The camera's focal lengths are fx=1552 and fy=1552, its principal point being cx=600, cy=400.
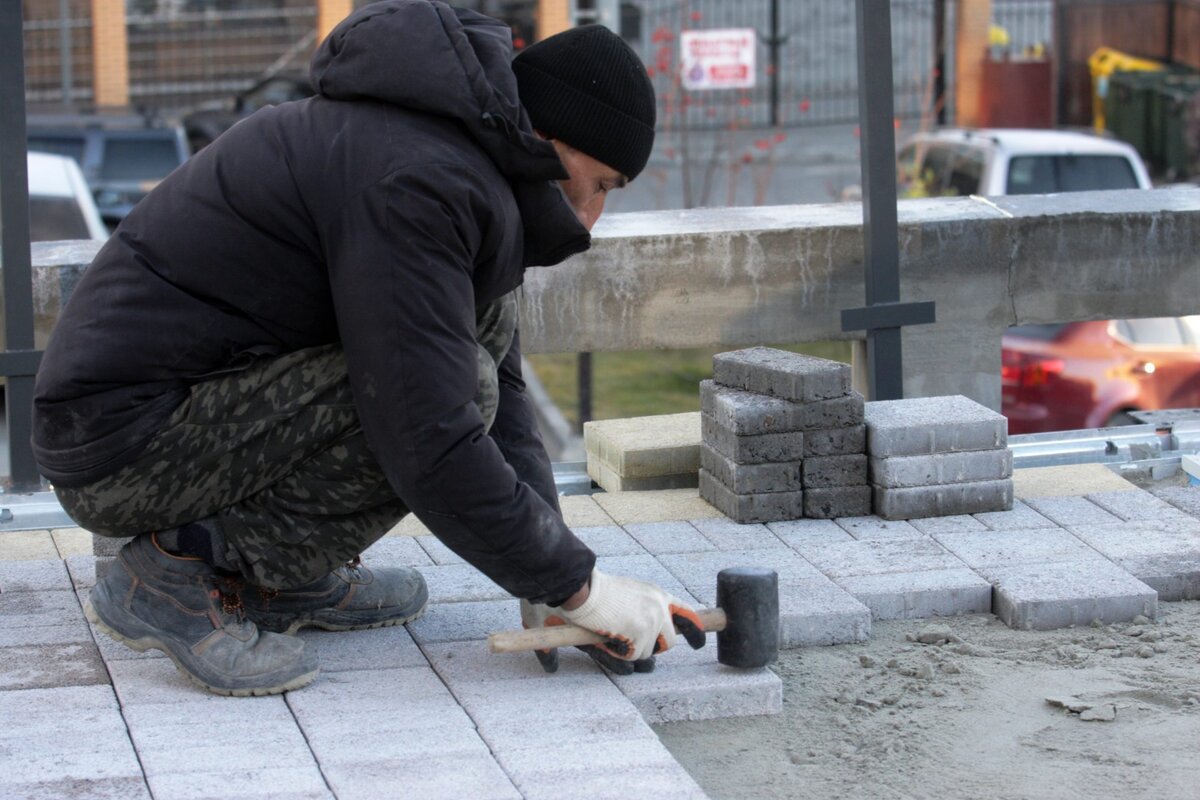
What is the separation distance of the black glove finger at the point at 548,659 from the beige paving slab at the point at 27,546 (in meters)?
1.71

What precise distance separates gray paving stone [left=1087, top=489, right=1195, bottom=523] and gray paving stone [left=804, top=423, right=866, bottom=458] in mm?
810

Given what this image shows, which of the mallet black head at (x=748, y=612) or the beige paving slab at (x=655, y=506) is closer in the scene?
the mallet black head at (x=748, y=612)

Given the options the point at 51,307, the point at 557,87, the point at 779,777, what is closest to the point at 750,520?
the point at 779,777

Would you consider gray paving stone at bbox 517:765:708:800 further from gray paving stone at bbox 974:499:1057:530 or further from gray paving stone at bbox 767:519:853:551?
gray paving stone at bbox 974:499:1057:530

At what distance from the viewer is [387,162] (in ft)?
9.70

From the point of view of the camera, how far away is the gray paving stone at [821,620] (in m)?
3.80

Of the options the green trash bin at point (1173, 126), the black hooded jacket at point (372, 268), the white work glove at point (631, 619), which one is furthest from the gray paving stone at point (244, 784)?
the green trash bin at point (1173, 126)

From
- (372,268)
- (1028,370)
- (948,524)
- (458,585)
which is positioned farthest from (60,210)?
(372,268)

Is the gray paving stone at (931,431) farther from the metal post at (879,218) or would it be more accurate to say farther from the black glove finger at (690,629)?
the black glove finger at (690,629)

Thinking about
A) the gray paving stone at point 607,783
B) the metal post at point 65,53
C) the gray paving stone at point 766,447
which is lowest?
the gray paving stone at point 607,783

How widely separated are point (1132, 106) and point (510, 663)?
20585 millimetres

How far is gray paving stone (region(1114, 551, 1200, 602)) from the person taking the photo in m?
4.18

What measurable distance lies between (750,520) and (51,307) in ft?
8.81

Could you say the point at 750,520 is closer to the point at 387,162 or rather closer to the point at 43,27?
the point at 387,162
